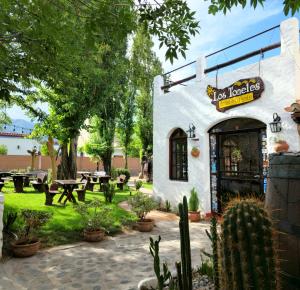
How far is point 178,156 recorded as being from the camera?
9.81 meters

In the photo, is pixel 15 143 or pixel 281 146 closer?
pixel 281 146

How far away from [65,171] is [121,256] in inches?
428

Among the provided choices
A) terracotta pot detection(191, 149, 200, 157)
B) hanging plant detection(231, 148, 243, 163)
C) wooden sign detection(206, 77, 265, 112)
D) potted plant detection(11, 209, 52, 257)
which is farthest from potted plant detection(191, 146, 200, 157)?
potted plant detection(11, 209, 52, 257)

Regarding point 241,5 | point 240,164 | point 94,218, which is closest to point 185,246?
point 241,5

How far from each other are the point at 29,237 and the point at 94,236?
136 cm

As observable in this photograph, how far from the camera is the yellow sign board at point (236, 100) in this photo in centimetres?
728

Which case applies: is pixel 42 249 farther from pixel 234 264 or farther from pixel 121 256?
pixel 234 264

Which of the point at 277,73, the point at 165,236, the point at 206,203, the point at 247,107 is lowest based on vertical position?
the point at 165,236

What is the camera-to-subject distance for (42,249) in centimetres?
563

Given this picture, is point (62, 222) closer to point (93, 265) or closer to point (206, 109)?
point (93, 265)

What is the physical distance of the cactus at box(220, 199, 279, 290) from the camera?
196cm

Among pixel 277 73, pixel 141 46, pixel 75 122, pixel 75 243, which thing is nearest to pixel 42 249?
pixel 75 243

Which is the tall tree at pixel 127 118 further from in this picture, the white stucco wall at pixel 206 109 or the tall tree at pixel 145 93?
the white stucco wall at pixel 206 109

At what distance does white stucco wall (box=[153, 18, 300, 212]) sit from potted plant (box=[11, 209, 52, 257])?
476 cm
